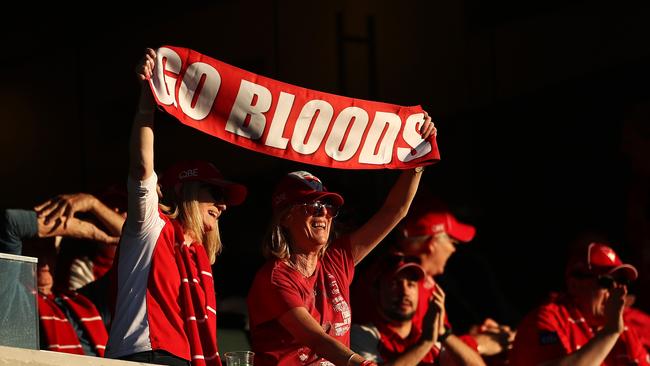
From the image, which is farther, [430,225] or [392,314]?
[430,225]

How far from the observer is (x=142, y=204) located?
4359 millimetres

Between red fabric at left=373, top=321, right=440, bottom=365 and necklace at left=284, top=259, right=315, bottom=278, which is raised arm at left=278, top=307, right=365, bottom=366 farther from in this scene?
red fabric at left=373, top=321, right=440, bottom=365

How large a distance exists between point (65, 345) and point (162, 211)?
0.89 metres

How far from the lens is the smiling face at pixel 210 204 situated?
4.77 m

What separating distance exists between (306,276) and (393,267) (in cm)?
130

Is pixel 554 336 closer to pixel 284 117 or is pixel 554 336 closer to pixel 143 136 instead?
pixel 284 117

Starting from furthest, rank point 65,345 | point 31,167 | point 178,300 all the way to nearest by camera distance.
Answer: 1. point 31,167
2. point 65,345
3. point 178,300

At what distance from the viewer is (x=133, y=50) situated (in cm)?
909

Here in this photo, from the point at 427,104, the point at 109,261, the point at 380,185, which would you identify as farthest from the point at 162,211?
the point at 427,104

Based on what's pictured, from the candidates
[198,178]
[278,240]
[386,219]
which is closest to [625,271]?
[386,219]

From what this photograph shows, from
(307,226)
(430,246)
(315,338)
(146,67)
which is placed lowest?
(315,338)

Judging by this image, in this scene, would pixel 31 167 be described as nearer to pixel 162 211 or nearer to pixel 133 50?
pixel 133 50

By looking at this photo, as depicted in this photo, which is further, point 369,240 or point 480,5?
point 480,5

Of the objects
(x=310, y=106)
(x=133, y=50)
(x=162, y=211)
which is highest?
(x=133, y=50)
